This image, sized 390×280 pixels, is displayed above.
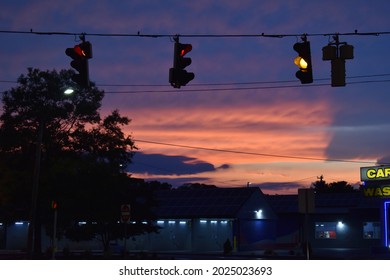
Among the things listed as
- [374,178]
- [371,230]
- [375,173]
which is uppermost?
[375,173]

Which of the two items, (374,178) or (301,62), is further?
(374,178)

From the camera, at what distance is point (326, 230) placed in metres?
81.6

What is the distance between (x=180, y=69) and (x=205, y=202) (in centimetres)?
5106

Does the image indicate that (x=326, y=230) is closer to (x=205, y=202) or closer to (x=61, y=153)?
(x=205, y=202)

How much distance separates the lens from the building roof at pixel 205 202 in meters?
68.5

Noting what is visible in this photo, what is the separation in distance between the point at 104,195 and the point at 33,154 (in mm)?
5538

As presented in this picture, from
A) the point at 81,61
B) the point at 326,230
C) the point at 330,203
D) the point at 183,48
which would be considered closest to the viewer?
the point at 81,61

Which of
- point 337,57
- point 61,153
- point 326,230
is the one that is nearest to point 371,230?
point 326,230

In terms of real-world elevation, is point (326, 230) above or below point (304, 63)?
below

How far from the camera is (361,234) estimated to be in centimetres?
7794

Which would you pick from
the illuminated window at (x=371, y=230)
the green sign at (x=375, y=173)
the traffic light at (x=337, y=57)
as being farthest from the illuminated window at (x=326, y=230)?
the traffic light at (x=337, y=57)

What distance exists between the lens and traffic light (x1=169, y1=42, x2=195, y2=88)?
20.8m

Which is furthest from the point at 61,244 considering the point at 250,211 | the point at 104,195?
the point at 104,195
